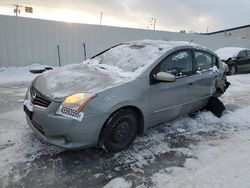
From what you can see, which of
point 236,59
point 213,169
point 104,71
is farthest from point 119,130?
point 236,59

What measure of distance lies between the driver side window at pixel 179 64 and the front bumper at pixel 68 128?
1.47 m

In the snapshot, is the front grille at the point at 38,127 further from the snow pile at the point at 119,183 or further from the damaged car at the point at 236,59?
the damaged car at the point at 236,59

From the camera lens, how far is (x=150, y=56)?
3.93m

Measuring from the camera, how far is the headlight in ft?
9.46

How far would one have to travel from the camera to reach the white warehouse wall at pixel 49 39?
10.2 m

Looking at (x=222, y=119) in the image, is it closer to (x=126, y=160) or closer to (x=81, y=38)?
(x=126, y=160)

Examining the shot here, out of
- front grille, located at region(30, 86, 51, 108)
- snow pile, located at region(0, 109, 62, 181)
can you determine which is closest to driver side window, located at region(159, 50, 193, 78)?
front grille, located at region(30, 86, 51, 108)

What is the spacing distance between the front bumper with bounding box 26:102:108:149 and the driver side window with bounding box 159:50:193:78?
147cm

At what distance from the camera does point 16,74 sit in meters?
9.69

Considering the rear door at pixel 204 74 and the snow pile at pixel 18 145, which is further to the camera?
the rear door at pixel 204 74

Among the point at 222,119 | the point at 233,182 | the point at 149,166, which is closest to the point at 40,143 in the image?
the point at 149,166

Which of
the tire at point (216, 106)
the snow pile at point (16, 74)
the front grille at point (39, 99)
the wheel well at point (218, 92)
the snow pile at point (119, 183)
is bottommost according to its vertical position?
the snow pile at point (119, 183)

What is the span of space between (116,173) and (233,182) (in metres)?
1.40

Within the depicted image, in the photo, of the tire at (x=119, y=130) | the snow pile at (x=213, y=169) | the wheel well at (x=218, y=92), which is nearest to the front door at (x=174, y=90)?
the tire at (x=119, y=130)
